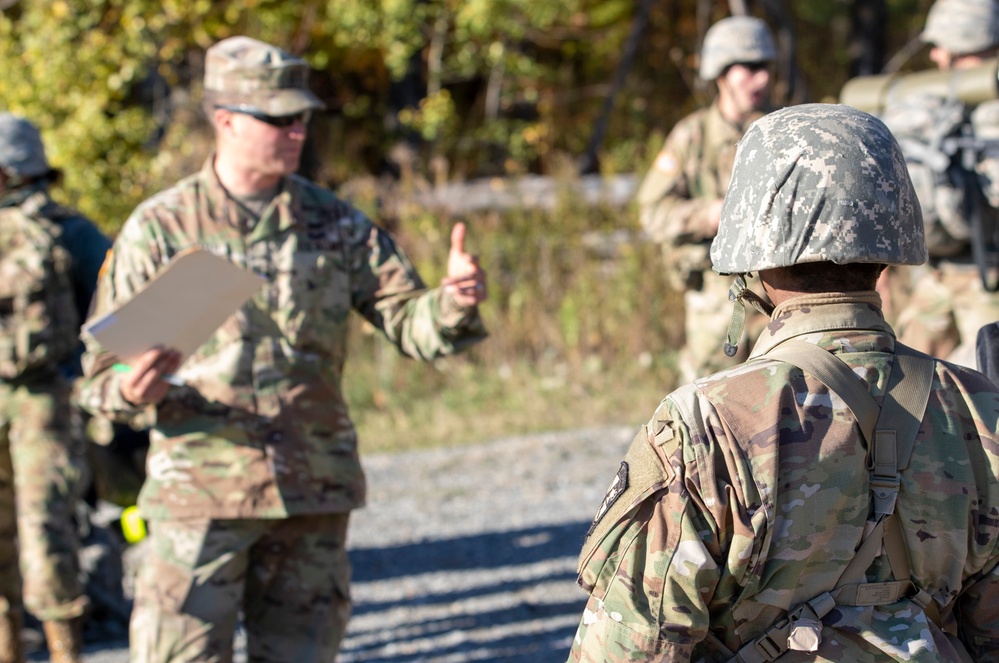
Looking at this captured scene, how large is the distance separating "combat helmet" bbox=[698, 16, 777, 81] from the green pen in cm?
303

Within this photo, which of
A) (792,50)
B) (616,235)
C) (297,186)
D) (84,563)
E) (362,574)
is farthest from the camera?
(792,50)

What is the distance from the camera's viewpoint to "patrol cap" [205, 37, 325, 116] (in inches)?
142

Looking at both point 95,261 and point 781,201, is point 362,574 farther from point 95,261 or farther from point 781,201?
point 781,201

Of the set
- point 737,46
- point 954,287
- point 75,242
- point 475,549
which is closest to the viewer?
point 75,242

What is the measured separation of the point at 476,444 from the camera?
28.3 ft

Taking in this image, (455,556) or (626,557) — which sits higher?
(626,557)

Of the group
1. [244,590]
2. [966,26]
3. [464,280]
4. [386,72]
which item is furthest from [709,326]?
[386,72]

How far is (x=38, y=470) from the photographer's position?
470 centimetres

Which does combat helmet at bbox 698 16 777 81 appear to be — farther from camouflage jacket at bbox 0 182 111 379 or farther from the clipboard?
the clipboard

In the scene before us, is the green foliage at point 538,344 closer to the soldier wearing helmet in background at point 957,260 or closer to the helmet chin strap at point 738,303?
the soldier wearing helmet in background at point 957,260

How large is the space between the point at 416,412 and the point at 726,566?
752cm

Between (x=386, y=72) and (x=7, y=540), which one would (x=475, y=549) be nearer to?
(x=7, y=540)

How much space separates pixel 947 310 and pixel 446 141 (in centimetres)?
1091

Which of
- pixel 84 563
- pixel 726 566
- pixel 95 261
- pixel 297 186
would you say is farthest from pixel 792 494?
pixel 84 563
